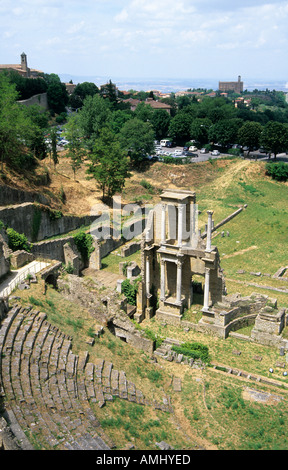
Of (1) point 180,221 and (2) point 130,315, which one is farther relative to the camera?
(2) point 130,315

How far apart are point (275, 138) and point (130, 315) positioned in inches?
1885

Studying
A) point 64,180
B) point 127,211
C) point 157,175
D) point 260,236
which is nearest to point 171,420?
point 260,236

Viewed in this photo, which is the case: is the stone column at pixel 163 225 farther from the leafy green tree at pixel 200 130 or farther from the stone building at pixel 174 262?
the leafy green tree at pixel 200 130

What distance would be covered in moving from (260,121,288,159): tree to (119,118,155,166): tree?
59.0 feet

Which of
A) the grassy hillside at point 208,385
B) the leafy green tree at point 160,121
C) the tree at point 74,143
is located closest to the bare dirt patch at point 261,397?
the grassy hillside at point 208,385

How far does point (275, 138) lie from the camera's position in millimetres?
67438

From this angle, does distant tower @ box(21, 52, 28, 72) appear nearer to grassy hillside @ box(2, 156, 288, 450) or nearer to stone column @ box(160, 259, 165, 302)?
grassy hillside @ box(2, 156, 288, 450)

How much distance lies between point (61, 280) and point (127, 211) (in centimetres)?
2472

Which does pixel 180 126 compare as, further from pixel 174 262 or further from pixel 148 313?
pixel 148 313

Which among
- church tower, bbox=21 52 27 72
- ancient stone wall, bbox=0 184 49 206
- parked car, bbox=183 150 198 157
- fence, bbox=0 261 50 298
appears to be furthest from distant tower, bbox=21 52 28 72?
fence, bbox=0 261 50 298

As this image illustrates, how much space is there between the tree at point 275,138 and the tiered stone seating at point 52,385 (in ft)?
179

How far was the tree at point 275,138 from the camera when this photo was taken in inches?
2655

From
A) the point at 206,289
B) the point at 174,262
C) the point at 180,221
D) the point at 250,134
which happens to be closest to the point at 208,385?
the point at 206,289

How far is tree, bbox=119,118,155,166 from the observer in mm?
68438
